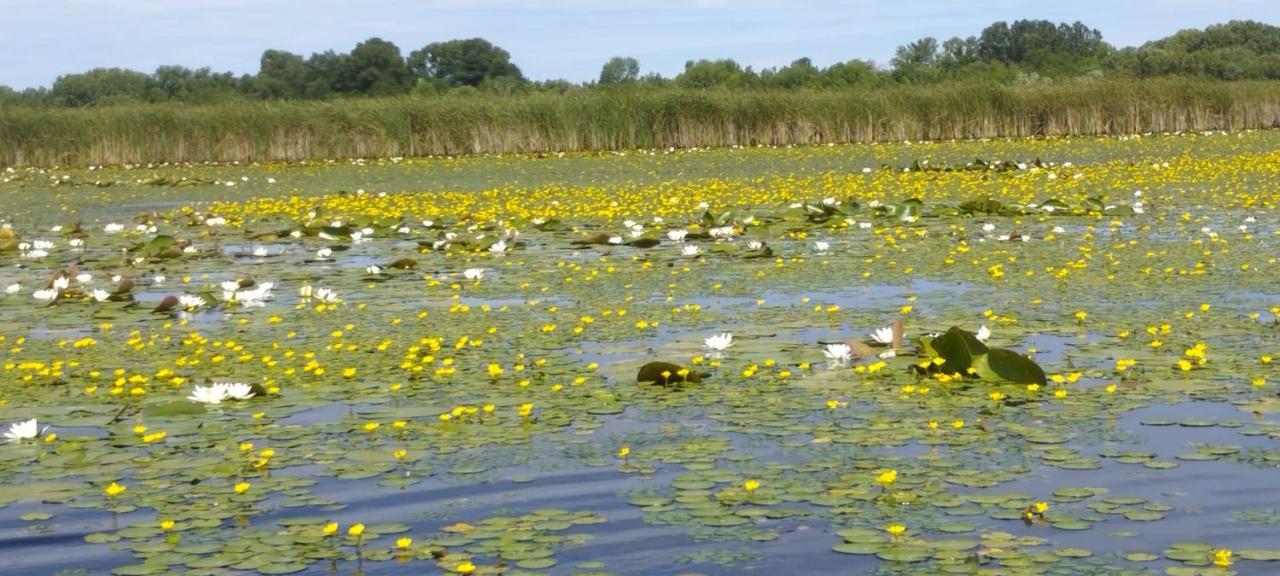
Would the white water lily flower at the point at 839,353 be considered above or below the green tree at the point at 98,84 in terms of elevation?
below

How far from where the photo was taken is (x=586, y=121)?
115 feet

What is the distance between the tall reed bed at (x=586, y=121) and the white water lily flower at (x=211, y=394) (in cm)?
2809

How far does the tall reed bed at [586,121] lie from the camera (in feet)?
111

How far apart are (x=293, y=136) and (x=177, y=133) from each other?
268 cm

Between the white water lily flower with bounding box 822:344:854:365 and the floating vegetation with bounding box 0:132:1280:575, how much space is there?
4cm

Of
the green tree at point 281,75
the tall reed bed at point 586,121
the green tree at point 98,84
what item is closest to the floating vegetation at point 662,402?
the tall reed bed at point 586,121

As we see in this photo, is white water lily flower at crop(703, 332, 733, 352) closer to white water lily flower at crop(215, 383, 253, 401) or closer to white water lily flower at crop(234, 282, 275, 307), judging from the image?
white water lily flower at crop(215, 383, 253, 401)

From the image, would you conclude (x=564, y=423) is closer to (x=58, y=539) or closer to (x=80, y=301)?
(x=58, y=539)

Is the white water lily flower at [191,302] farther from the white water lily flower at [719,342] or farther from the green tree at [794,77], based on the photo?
the green tree at [794,77]

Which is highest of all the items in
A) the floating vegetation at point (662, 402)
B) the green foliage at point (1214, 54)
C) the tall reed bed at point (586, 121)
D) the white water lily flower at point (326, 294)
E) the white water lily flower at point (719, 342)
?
the green foliage at point (1214, 54)

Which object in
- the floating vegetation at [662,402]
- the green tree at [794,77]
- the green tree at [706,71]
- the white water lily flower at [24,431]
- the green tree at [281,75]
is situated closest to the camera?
the floating vegetation at [662,402]

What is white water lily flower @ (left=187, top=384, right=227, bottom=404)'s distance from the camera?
6.55m

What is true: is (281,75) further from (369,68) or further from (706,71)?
(706,71)

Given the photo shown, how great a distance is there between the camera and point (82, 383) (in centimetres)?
734
